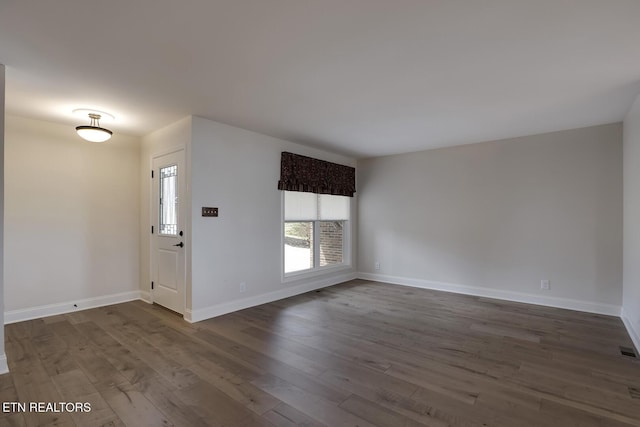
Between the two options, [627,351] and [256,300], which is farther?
[256,300]

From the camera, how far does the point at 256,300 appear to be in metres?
4.38

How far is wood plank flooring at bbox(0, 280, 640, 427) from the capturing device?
196 cm

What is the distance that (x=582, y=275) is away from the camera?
4125 millimetres

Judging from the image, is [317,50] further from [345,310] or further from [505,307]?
[505,307]

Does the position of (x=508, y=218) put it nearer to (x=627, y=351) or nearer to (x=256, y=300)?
(x=627, y=351)

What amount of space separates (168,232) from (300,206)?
2053mm

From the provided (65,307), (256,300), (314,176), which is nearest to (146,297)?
(65,307)

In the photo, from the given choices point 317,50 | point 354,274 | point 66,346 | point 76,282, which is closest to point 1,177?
point 66,346

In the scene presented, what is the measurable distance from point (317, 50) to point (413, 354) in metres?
2.71

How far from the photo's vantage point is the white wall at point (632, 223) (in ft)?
9.93

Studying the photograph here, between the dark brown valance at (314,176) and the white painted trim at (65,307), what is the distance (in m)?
2.83

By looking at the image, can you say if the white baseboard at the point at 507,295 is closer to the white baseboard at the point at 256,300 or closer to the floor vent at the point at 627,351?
the white baseboard at the point at 256,300

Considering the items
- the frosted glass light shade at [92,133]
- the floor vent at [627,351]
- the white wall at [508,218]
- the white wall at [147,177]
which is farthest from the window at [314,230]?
the floor vent at [627,351]

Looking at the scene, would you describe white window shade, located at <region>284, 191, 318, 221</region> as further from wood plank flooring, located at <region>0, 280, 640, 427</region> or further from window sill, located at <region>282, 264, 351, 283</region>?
wood plank flooring, located at <region>0, 280, 640, 427</region>
